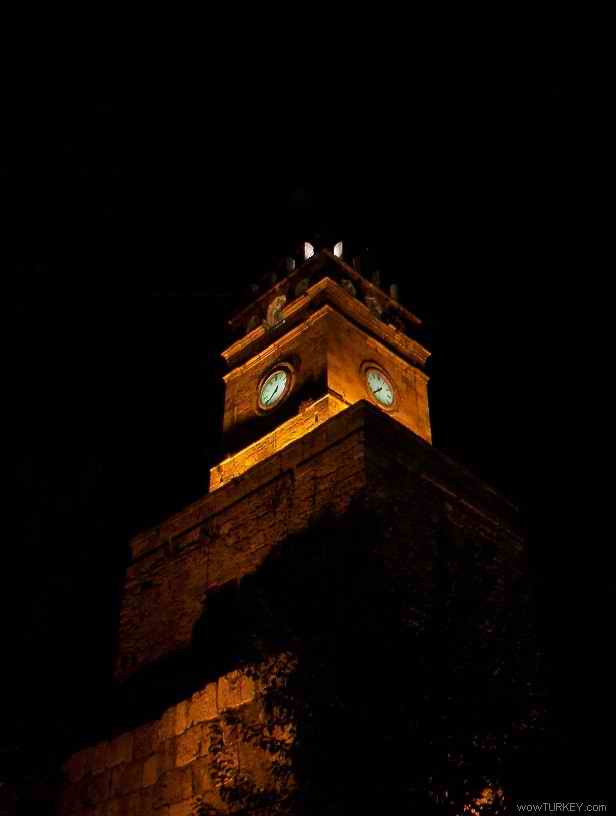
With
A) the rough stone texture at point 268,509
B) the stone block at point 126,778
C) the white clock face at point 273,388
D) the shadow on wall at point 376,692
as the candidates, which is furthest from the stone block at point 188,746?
the white clock face at point 273,388

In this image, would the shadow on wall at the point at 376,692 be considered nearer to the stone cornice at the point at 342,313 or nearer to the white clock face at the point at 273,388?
the white clock face at the point at 273,388

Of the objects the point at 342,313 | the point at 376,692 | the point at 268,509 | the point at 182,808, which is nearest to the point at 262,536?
the point at 268,509

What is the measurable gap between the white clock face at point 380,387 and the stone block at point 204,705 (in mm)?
7464

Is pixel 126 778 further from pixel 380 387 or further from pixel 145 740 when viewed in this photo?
pixel 380 387

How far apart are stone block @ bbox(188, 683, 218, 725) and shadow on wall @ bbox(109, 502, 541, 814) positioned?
11.7 inches

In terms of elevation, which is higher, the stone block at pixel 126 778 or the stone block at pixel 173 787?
the stone block at pixel 126 778

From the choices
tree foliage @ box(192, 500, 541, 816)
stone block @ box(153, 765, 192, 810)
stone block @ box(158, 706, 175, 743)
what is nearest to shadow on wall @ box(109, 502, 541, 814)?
tree foliage @ box(192, 500, 541, 816)

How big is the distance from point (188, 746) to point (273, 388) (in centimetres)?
790

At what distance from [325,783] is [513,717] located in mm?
1839

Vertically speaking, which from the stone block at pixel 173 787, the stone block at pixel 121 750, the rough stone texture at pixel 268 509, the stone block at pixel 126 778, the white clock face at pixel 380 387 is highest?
the white clock face at pixel 380 387

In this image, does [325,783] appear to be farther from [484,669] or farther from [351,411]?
[351,411]

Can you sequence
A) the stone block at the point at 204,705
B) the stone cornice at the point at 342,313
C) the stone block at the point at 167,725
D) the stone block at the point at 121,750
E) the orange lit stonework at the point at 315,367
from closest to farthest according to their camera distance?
the stone block at the point at 204,705 → the stone block at the point at 167,725 → the stone block at the point at 121,750 → the orange lit stonework at the point at 315,367 → the stone cornice at the point at 342,313

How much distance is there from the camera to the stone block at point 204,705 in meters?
9.28

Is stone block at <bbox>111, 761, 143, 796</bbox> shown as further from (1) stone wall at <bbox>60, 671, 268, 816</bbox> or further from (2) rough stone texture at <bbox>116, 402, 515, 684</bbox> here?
(2) rough stone texture at <bbox>116, 402, 515, 684</bbox>
